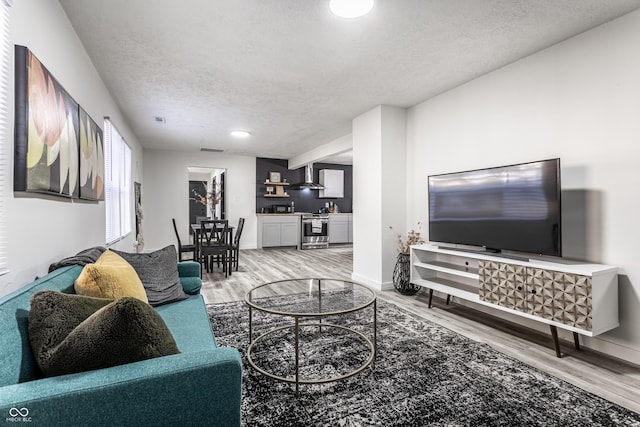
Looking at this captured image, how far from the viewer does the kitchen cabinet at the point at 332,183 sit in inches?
367

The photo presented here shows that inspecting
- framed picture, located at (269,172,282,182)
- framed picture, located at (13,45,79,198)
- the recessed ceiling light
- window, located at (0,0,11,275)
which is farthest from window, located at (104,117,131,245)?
framed picture, located at (269,172,282,182)

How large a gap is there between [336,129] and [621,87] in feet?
12.6

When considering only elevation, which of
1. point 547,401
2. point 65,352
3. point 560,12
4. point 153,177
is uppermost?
point 560,12

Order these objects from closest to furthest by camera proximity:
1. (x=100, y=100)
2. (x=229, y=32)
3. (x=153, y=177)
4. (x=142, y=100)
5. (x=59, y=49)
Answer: (x=59, y=49)
(x=229, y=32)
(x=100, y=100)
(x=142, y=100)
(x=153, y=177)

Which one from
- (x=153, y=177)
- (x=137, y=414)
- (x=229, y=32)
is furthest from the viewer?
(x=153, y=177)

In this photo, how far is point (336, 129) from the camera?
561cm

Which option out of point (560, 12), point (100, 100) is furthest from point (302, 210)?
point (560, 12)

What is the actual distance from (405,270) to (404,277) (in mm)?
88

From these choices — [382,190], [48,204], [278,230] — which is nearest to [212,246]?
[382,190]

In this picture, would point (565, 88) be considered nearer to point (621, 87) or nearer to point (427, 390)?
point (621, 87)

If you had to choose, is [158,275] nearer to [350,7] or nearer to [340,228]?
[350,7]

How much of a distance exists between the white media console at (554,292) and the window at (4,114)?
3.24m

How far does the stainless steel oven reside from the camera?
8.59m

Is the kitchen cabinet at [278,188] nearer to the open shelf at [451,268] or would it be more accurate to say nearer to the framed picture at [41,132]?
the open shelf at [451,268]
